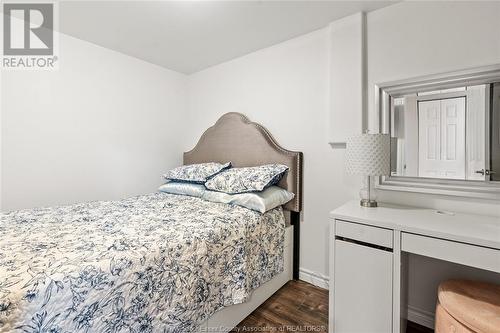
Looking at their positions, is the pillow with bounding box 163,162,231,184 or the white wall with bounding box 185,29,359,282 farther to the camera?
the pillow with bounding box 163,162,231,184

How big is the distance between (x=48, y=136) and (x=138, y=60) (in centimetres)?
122

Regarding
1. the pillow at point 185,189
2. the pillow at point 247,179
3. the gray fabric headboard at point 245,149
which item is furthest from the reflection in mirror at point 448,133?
the pillow at point 185,189

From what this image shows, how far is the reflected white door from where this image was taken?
1545 mm

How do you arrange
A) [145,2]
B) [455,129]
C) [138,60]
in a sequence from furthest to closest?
[138,60] < [145,2] < [455,129]

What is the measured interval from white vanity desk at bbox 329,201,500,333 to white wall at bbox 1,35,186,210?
2.24 m

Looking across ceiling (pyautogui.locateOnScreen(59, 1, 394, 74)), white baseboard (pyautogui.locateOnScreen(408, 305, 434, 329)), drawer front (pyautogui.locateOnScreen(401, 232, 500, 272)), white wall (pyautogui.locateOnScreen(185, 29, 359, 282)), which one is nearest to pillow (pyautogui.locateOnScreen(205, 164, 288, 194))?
white wall (pyautogui.locateOnScreen(185, 29, 359, 282))

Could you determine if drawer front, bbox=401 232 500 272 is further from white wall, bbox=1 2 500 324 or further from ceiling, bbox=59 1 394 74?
ceiling, bbox=59 1 394 74

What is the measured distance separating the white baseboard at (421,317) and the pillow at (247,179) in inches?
52.2

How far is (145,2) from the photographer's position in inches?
69.9

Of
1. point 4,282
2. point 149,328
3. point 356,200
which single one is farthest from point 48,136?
point 356,200

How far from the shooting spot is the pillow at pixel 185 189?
7.62 ft

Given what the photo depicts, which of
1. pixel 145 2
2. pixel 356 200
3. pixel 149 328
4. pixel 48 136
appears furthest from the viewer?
pixel 48 136

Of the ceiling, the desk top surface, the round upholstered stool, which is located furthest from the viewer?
the ceiling

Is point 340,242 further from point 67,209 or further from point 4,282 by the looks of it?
point 67,209
